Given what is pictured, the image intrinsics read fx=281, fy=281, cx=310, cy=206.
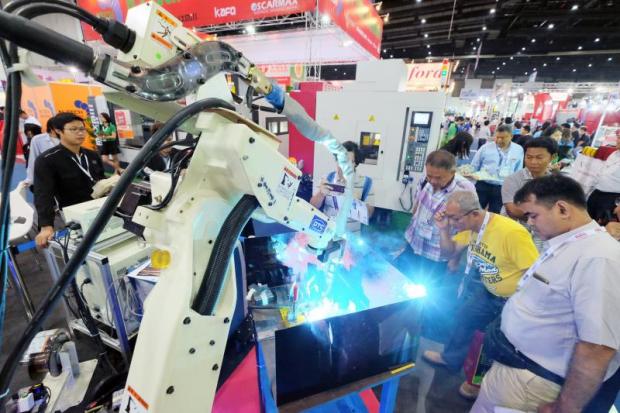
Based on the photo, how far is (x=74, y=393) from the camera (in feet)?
6.02

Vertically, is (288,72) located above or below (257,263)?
above

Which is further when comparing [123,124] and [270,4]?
[123,124]

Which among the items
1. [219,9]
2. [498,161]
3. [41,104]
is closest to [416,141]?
[498,161]

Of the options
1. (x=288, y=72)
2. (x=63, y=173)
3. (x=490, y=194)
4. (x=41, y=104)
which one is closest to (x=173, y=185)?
(x=63, y=173)

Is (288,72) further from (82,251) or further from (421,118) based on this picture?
(82,251)

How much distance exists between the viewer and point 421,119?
446cm

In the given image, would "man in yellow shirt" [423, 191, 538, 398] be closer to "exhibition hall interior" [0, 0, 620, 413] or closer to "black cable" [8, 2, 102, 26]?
"exhibition hall interior" [0, 0, 620, 413]

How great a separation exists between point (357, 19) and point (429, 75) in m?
5.20

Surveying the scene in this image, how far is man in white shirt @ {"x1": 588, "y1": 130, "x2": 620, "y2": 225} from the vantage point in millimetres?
3811

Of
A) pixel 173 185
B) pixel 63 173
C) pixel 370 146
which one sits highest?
pixel 173 185

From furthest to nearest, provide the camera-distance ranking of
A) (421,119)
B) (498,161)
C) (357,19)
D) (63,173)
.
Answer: (357,19) < (498,161) < (421,119) < (63,173)

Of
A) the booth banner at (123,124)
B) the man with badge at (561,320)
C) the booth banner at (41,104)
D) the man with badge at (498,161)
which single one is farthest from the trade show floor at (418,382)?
the booth banner at (41,104)

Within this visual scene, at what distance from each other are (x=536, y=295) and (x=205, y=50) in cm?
190

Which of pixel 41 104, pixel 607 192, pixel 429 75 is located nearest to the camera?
pixel 607 192
